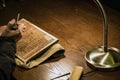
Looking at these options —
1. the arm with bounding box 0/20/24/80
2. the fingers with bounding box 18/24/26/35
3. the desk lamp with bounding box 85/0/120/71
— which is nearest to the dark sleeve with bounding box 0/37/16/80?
the arm with bounding box 0/20/24/80

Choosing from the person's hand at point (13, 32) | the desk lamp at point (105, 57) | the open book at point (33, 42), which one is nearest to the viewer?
the desk lamp at point (105, 57)

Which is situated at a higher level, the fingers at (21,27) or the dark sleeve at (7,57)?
the fingers at (21,27)

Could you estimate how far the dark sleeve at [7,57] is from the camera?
138cm

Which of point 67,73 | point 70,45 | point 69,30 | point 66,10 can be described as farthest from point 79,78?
point 66,10

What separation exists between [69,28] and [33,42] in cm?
31

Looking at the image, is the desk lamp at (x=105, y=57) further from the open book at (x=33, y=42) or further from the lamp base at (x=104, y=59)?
the open book at (x=33, y=42)

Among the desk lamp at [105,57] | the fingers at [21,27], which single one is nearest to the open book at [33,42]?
the fingers at [21,27]

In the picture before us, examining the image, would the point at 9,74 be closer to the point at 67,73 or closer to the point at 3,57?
the point at 3,57

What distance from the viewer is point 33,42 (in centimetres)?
161

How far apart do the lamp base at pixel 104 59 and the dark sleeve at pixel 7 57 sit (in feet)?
1.31

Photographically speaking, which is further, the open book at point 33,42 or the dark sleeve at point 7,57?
the open book at point 33,42

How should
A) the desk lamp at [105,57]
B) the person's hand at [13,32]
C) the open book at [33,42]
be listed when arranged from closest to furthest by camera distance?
the desk lamp at [105,57] < the open book at [33,42] < the person's hand at [13,32]

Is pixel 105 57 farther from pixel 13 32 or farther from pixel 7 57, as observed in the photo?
pixel 13 32

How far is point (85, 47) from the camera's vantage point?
1587 millimetres
